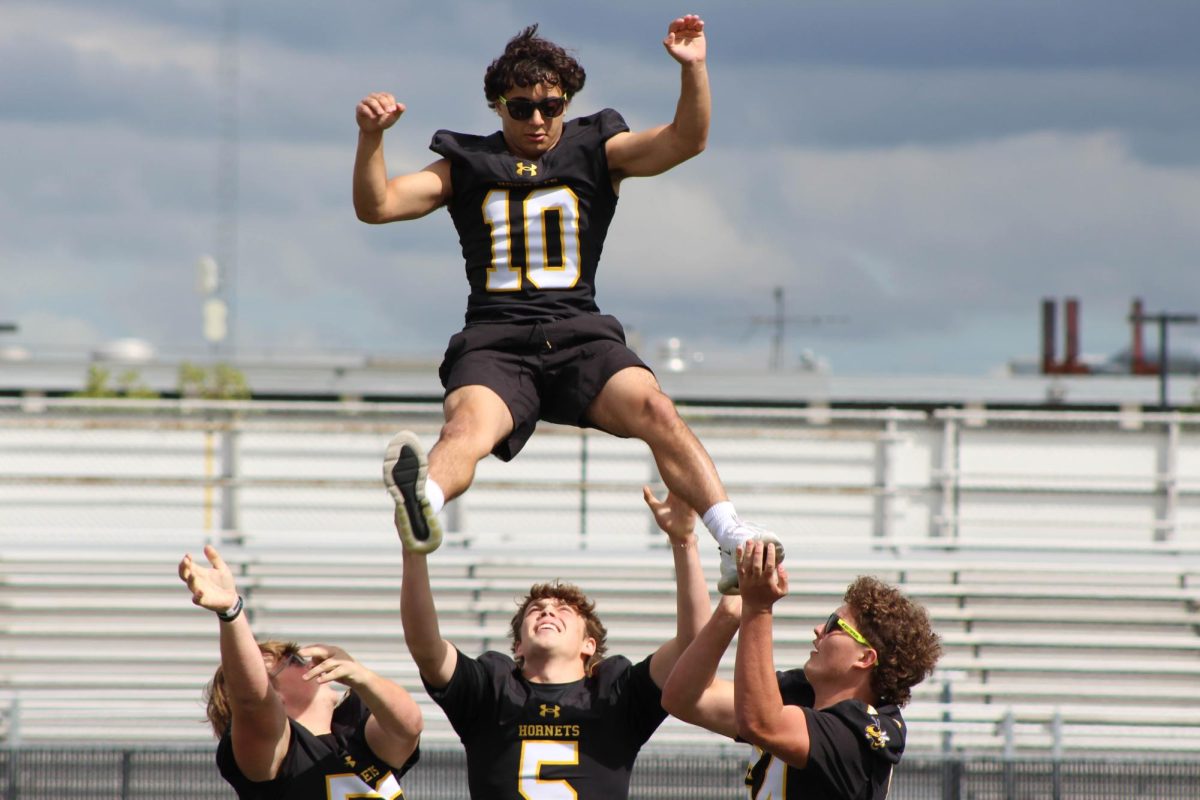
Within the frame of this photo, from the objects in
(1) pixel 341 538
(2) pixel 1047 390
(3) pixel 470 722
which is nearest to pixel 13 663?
(1) pixel 341 538

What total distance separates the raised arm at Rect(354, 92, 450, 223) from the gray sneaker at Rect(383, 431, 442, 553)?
2.48 ft

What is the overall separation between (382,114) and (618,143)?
0.71 metres

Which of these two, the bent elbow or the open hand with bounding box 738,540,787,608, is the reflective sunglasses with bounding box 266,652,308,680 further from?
the open hand with bounding box 738,540,787,608

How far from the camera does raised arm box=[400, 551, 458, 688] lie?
13.0ft

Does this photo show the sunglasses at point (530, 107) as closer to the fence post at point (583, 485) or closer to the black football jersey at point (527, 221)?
the black football jersey at point (527, 221)

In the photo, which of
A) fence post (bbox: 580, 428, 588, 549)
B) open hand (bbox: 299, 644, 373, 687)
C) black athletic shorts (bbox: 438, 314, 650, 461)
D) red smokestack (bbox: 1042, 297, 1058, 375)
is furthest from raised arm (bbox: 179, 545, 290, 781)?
red smokestack (bbox: 1042, 297, 1058, 375)

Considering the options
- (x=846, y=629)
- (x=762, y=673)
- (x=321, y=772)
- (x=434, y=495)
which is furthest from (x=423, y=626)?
(x=846, y=629)

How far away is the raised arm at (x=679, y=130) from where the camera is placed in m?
4.13

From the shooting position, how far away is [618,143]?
4.43 m

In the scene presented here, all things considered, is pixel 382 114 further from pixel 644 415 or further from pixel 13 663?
pixel 13 663

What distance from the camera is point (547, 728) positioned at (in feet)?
14.4

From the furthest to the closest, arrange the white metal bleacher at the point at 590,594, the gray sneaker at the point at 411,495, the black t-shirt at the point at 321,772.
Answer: the white metal bleacher at the point at 590,594, the black t-shirt at the point at 321,772, the gray sneaker at the point at 411,495

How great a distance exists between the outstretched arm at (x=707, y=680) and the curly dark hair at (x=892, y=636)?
0.39m

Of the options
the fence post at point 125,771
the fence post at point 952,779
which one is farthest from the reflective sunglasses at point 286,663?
the fence post at point 952,779
